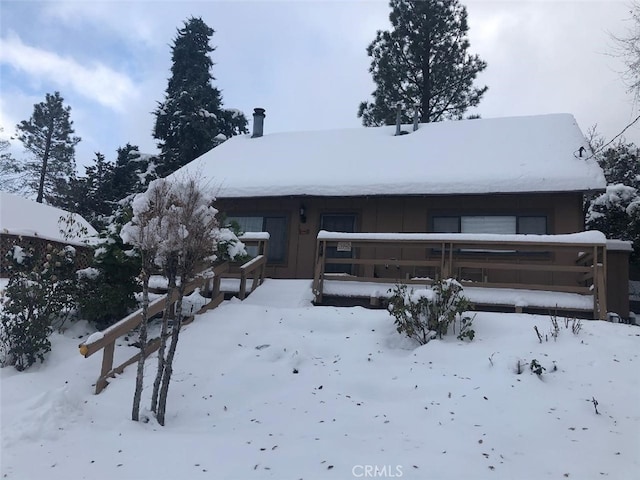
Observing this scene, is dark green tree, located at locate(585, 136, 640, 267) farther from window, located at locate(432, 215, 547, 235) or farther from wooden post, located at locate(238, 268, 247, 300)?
wooden post, located at locate(238, 268, 247, 300)

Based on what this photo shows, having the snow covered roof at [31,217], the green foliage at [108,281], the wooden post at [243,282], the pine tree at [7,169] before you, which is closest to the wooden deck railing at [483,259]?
the wooden post at [243,282]

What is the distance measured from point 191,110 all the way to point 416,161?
15.6m

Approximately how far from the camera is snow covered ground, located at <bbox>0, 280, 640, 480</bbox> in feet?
13.3

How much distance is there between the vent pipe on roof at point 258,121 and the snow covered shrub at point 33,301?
9.26 meters

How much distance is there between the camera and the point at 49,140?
38.2 meters

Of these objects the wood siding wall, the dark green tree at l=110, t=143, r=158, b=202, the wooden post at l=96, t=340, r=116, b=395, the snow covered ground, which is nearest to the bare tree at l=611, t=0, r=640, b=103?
the wood siding wall

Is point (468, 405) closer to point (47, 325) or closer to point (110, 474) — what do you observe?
point (110, 474)

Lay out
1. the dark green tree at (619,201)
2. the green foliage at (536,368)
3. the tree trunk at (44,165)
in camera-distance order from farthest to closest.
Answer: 1. the tree trunk at (44,165)
2. the dark green tree at (619,201)
3. the green foliage at (536,368)

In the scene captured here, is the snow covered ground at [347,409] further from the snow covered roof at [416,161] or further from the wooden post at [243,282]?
the snow covered roof at [416,161]

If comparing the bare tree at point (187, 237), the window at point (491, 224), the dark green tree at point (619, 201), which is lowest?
the bare tree at point (187, 237)

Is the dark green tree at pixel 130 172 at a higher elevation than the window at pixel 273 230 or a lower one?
higher

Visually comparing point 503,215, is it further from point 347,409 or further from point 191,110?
point 191,110

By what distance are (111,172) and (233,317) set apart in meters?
17.4

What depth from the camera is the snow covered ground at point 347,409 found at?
4066 mm
